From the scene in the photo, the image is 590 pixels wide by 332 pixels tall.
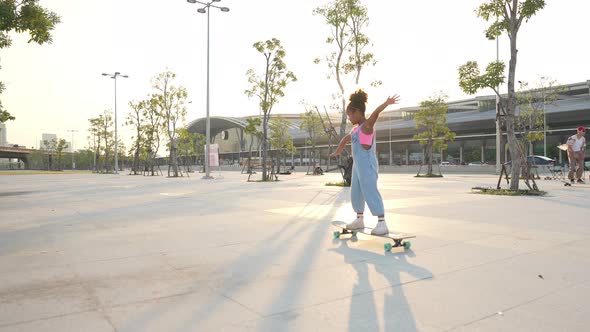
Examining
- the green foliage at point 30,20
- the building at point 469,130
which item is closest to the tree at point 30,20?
the green foliage at point 30,20

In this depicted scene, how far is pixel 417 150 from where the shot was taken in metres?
81.4

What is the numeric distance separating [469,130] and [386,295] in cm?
6403

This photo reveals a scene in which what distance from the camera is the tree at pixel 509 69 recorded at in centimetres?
1213

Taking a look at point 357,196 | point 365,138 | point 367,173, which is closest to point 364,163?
point 367,173

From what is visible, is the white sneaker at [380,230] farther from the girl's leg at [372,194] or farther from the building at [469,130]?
the building at [469,130]

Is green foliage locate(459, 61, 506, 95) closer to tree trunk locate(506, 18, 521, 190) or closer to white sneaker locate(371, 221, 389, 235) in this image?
tree trunk locate(506, 18, 521, 190)

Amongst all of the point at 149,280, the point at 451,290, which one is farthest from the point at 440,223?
the point at 149,280

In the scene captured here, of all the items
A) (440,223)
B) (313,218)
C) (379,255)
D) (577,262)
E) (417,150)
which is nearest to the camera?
(577,262)

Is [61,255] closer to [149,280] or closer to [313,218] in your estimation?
[149,280]

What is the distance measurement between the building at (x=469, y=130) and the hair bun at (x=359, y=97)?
26973 mm

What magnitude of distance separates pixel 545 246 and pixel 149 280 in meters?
4.13

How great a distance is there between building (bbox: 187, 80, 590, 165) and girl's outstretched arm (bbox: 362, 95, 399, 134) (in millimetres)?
27317

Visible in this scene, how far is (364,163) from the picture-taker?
17.3ft

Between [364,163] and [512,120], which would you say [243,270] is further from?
[512,120]
